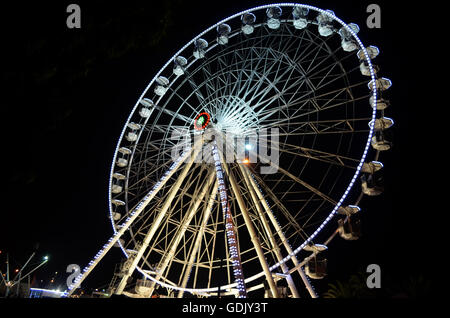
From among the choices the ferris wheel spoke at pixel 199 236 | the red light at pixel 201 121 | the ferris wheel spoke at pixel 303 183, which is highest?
the red light at pixel 201 121

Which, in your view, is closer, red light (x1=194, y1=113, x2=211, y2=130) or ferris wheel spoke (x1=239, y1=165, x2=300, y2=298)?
ferris wheel spoke (x1=239, y1=165, x2=300, y2=298)

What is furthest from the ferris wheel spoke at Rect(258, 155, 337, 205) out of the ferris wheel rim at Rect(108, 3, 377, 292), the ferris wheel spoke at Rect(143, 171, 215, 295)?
the ferris wheel spoke at Rect(143, 171, 215, 295)

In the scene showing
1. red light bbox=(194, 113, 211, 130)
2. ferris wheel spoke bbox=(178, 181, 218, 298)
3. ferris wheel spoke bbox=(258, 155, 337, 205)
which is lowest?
ferris wheel spoke bbox=(178, 181, 218, 298)

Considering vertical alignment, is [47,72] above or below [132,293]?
above

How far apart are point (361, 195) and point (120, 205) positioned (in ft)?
32.6

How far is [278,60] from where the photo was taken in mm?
14727

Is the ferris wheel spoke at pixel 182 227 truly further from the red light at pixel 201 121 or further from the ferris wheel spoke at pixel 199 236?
the red light at pixel 201 121

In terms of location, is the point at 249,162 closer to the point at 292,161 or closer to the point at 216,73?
the point at 292,161

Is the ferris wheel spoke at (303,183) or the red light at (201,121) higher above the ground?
the red light at (201,121)

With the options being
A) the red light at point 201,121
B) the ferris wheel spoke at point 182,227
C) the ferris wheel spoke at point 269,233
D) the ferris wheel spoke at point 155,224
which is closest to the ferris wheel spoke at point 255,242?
the ferris wheel spoke at point 269,233

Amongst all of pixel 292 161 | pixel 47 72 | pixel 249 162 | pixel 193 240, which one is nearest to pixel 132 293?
pixel 193 240

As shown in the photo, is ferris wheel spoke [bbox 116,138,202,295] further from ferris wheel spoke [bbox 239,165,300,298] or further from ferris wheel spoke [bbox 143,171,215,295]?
ferris wheel spoke [bbox 239,165,300,298]
